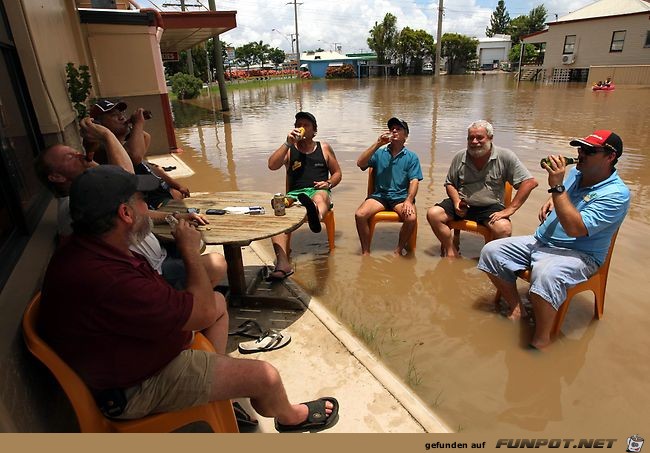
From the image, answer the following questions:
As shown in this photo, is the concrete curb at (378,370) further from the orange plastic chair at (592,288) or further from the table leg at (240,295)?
the orange plastic chair at (592,288)

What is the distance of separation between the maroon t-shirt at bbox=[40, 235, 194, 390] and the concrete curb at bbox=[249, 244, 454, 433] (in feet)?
4.60

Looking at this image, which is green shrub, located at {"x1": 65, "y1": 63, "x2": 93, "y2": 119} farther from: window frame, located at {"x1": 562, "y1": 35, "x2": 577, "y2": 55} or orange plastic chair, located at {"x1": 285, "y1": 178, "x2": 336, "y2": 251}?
window frame, located at {"x1": 562, "y1": 35, "x2": 577, "y2": 55}

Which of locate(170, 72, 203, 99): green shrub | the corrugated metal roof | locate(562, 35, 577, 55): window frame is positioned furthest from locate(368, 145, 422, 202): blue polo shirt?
locate(562, 35, 577, 55): window frame

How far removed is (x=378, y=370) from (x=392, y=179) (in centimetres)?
258

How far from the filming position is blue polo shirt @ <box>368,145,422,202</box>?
474cm

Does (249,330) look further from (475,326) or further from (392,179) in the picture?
(392,179)

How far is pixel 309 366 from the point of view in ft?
9.18

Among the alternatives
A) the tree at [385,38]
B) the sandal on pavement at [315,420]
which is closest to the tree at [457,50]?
the tree at [385,38]

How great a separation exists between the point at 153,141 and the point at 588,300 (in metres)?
9.62

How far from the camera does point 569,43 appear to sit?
32188mm

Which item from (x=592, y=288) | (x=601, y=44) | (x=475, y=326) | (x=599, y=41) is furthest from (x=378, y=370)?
(x=599, y=41)

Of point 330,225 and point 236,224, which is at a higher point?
point 236,224

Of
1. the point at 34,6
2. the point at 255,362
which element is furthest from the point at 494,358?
the point at 34,6

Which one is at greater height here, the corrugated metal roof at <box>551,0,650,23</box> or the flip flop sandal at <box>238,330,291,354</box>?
the corrugated metal roof at <box>551,0,650,23</box>
